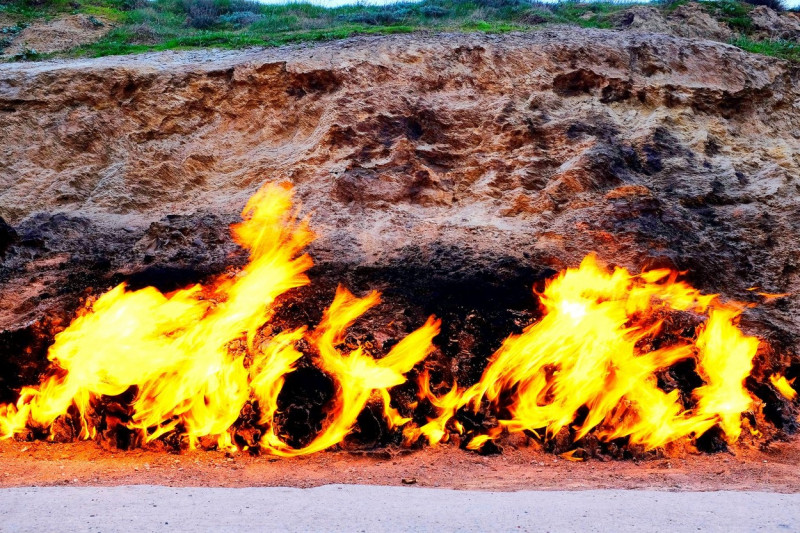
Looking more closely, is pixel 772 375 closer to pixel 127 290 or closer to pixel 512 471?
pixel 512 471

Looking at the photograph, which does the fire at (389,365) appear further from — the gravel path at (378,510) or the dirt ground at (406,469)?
the gravel path at (378,510)

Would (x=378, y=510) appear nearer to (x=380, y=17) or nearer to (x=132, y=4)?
(x=380, y=17)

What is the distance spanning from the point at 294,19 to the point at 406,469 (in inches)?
447

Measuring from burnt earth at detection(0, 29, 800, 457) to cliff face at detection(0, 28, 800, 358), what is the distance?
0.03m

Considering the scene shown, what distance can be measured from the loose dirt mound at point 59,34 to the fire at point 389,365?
7180 millimetres

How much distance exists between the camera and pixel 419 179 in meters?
7.72

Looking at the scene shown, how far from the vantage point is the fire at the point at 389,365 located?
5.75m

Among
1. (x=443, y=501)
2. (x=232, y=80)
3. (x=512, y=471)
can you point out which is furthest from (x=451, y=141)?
(x=443, y=501)

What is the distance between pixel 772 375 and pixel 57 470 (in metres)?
6.56

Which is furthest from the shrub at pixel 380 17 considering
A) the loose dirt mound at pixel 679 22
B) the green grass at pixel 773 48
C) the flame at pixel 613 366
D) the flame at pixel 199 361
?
the flame at pixel 613 366

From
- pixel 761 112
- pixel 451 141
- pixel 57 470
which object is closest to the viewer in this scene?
pixel 57 470

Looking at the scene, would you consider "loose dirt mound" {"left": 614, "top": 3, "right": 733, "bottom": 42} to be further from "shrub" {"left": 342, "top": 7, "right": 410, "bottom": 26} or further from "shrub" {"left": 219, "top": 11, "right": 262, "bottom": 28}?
"shrub" {"left": 219, "top": 11, "right": 262, "bottom": 28}

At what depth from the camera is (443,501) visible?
401 centimetres

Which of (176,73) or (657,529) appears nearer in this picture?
(657,529)
